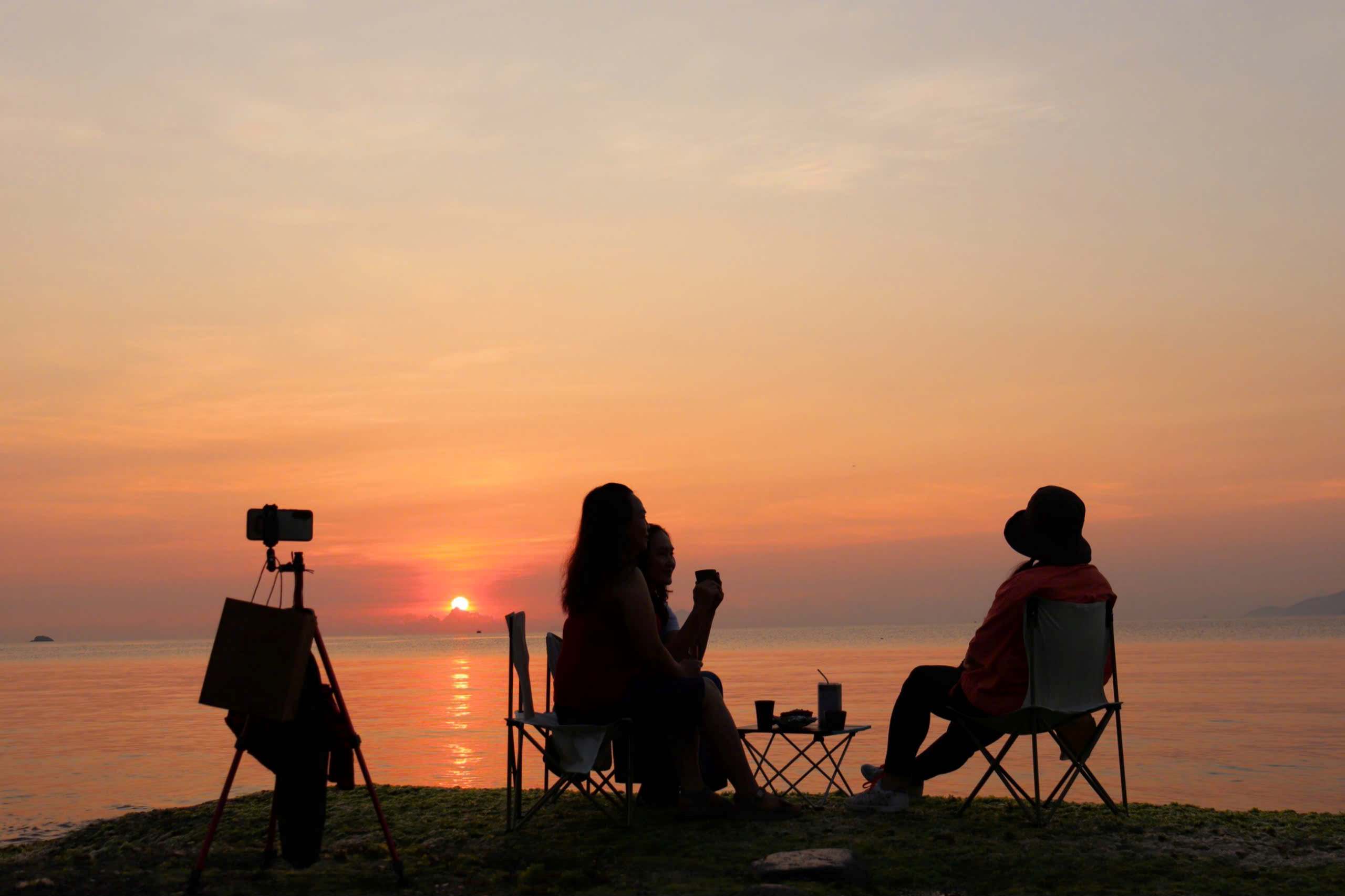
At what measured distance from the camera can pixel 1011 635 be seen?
574 centimetres

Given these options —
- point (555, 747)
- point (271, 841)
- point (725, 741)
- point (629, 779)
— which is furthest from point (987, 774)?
point (271, 841)

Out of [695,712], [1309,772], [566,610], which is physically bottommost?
[1309,772]

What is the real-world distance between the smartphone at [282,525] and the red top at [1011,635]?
308 cm

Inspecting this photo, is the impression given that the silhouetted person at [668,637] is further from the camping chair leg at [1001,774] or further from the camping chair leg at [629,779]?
the camping chair leg at [1001,774]

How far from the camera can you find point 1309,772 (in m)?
10.6

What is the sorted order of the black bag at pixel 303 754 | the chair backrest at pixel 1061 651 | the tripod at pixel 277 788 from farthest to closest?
the chair backrest at pixel 1061 651 < the black bag at pixel 303 754 < the tripod at pixel 277 788

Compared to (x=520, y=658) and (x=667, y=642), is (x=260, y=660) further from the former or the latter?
(x=667, y=642)

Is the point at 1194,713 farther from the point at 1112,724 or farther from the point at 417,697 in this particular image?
the point at 417,697

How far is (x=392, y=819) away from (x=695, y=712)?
1.90 meters

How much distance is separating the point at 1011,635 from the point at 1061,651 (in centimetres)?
25

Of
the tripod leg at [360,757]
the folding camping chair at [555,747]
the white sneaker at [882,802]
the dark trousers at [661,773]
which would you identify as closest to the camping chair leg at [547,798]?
the folding camping chair at [555,747]

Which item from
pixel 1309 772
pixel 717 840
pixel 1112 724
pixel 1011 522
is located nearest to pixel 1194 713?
pixel 1112 724

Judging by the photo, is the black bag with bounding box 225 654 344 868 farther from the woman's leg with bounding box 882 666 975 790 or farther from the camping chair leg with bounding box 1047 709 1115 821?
the camping chair leg with bounding box 1047 709 1115 821

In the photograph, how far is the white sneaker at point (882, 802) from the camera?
19.6 feet
